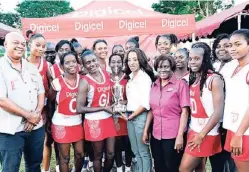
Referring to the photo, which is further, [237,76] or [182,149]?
[182,149]

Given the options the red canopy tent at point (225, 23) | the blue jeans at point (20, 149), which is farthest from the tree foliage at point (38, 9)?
the blue jeans at point (20, 149)

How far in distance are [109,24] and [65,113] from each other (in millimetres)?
4366

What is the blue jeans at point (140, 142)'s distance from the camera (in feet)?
14.5

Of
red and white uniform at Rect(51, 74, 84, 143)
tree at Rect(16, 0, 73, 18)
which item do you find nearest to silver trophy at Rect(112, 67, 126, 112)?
red and white uniform at Rect(51, 74, 84, 143)

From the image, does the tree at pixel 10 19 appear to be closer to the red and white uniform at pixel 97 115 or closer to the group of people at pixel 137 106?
the group of people at pixel 137 106

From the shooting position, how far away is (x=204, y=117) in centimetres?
373

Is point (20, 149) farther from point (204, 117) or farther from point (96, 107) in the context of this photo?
point (204, 117)

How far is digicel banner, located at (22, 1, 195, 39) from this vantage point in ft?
26.4

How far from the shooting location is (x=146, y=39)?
11617 millimetres

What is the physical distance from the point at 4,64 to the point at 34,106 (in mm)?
581

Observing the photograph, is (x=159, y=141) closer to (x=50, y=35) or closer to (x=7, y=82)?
(x=7, y=82)

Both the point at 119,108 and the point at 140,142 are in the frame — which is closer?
the point at 140,142

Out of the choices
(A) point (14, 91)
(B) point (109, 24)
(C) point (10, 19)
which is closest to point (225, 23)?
(B) point (109, 24)

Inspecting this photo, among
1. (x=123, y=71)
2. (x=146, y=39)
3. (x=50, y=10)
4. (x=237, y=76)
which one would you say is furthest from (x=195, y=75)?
(x=50, y=10)
